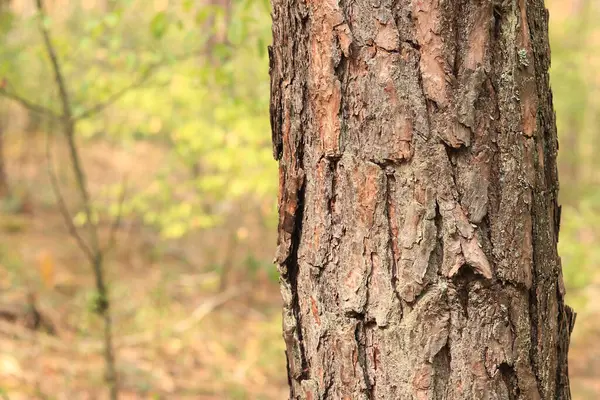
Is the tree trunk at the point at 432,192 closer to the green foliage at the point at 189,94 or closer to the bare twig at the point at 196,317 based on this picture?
the green foliage at the point at 189,94

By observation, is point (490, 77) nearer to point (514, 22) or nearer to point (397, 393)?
point (514, 22)

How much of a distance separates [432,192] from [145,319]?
611 cm

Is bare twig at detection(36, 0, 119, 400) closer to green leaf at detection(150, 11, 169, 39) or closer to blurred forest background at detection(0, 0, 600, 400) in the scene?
blurred forest background at detection(0, 0, 600, 400)

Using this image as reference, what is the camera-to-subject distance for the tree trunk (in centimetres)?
118

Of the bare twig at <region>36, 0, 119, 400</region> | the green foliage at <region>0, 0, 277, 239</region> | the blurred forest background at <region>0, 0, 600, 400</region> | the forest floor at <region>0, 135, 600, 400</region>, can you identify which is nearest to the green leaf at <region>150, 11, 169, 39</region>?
the blurred forest background at <region>0, 0, 600, 400</region>

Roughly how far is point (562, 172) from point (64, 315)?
33.4 feet

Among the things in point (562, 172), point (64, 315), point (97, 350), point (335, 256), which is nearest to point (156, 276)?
point (64, 315)

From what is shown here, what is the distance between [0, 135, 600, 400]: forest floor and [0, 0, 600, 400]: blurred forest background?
0.02m

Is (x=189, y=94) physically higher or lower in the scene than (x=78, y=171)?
higher

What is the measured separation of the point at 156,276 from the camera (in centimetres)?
823

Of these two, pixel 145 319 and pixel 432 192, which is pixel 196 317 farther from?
pixel 432 192

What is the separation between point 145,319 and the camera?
6797 millimetres

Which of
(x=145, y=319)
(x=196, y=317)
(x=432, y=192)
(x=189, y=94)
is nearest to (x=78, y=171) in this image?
(x=189, y=94)

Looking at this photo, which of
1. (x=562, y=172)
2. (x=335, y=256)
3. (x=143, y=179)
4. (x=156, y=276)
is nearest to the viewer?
(x=335, y=256)
